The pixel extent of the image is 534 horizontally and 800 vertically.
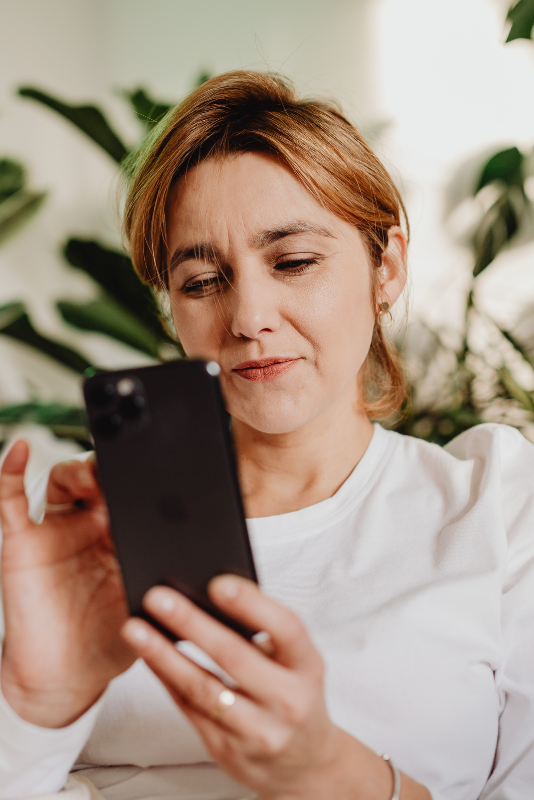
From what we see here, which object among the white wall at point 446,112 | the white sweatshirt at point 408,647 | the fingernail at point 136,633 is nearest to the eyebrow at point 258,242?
the white sweatshirt at point 408,647

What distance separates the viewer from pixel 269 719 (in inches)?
16.2

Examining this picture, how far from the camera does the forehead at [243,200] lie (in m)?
0.71

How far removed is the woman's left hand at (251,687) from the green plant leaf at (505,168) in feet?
3.77

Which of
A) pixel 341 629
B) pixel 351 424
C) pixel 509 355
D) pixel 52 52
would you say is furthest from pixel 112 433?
pixel 52 52

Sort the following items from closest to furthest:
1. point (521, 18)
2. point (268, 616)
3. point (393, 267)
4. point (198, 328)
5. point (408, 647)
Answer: point (268, 616) → point (408, 647) → point (198, 328) → point (393, 267) → point (521, 18)

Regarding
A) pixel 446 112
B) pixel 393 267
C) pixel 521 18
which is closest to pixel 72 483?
pixel 393 267

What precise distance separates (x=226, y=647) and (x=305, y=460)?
18.6 inches

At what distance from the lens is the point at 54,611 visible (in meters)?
0.53

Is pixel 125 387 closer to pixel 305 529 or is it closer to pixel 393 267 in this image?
pixel 305 529

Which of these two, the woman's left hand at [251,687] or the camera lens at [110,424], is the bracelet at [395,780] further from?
the camera lens at [110,424]

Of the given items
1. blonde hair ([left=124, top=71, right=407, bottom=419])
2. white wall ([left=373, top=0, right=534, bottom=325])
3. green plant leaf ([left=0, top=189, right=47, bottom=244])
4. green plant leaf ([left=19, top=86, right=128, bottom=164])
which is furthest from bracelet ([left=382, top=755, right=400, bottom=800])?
green plant leaf ([left=0, top=189, right=47, bottom=244])

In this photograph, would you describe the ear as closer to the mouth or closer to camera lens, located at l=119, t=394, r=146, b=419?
the mouth

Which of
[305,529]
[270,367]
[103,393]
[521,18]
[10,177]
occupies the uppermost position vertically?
[521,18]

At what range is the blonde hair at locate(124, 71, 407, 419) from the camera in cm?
75
